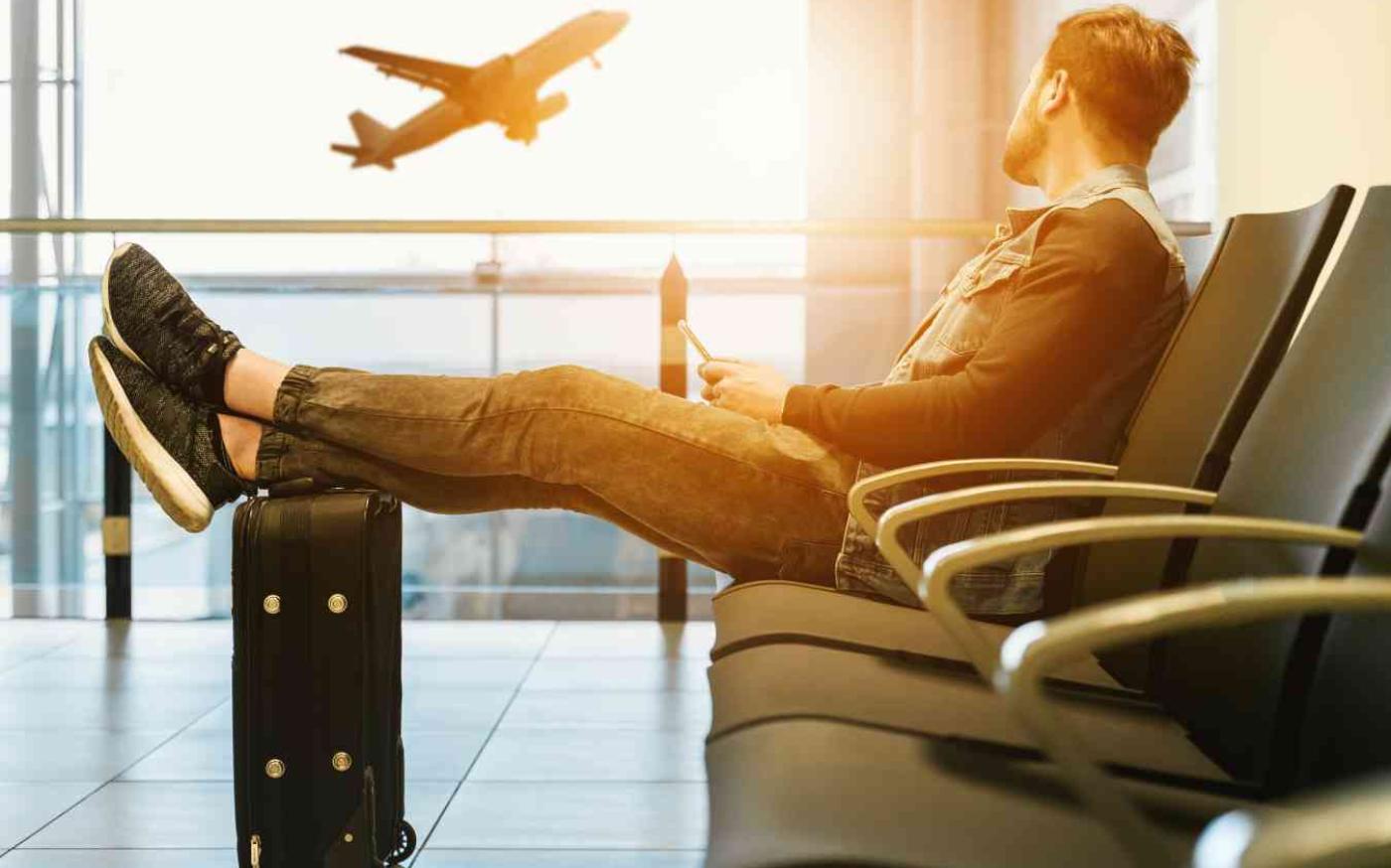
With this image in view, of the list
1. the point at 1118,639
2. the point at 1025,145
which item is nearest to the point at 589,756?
the point at 1025,145

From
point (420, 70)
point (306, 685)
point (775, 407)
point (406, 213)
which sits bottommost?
point (306, 685)

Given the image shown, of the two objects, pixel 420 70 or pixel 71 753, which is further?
pixel 420 70

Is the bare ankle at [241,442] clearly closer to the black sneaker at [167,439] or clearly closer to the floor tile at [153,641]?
the black sneaker at [167,439]

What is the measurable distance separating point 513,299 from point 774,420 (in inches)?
75.0

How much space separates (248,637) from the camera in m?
1.58

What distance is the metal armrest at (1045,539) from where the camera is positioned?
790 millimetres

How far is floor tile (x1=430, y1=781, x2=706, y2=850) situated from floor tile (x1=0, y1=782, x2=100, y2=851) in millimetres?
573

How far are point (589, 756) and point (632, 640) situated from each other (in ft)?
3.22

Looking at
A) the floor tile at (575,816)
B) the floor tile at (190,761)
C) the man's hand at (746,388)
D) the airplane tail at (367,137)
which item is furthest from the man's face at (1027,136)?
the airplane tail at (367,137)

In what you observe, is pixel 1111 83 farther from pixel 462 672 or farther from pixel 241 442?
pixel 462 672

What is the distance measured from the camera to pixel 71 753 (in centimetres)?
219

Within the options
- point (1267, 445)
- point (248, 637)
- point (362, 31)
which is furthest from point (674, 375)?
point (362, 31)

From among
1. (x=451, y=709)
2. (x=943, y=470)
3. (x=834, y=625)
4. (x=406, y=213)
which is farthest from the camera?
(x=406, y=213)

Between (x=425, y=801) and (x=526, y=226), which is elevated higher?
(x=526, y=226)
